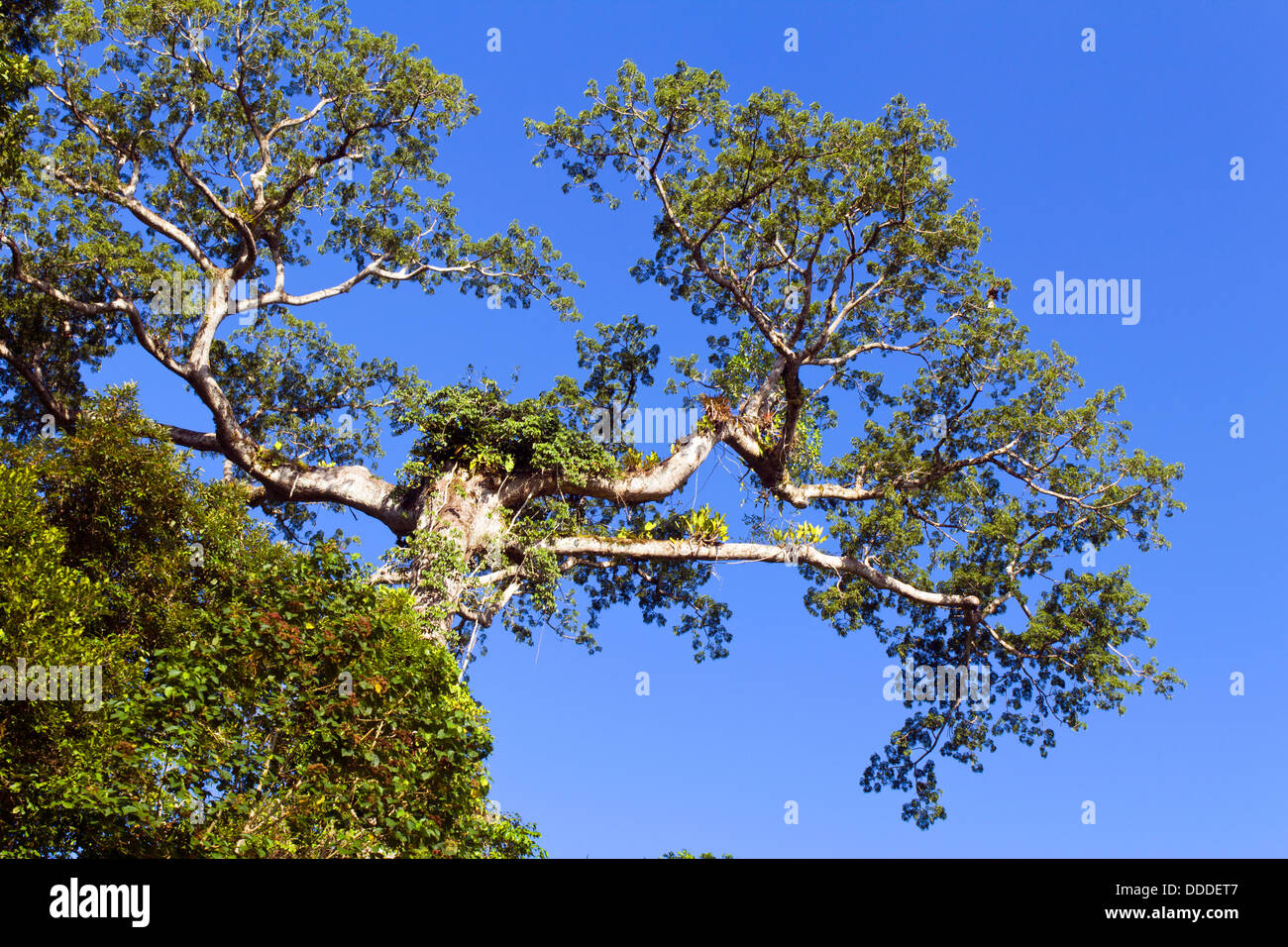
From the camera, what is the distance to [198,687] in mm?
6832

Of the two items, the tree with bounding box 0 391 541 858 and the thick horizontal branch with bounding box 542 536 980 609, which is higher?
the thick horizontal branch with bounding box 542 536 980 609

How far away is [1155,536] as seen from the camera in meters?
17.8

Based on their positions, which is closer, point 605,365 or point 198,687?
point 198,687

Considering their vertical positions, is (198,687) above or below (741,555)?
below

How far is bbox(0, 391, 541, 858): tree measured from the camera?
250 inches

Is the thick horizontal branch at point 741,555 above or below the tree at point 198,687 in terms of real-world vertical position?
above

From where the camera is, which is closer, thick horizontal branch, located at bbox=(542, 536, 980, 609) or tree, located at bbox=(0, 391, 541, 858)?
tree, located at bbox=(0, 391, 541, 858)

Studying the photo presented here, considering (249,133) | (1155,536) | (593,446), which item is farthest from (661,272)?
(1155,536)

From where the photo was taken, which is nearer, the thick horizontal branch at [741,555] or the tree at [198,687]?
the tree at [198,687]

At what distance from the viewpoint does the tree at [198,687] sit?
6.34 meters
